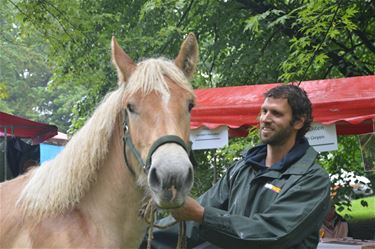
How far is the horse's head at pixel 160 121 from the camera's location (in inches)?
82.8

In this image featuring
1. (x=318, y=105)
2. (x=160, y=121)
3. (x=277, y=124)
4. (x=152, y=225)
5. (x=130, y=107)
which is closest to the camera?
(x=160, y=121)

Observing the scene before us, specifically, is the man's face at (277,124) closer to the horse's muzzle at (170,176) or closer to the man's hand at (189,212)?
the man's hand at (189,212)

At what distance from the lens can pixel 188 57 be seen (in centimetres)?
270

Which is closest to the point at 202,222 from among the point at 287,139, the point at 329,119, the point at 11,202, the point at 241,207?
the point at 241,207

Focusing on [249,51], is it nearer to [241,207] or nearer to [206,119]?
[206,119]

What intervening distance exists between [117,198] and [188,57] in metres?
0.82

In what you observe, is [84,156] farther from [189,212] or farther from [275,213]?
[275,213]

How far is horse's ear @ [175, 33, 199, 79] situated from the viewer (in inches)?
105

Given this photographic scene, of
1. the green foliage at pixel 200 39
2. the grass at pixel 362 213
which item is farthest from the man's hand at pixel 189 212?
the grass at pixel 362 213

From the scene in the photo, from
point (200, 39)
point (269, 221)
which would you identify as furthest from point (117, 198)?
point (200, 39)

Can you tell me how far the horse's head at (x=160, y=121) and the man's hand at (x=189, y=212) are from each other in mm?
227

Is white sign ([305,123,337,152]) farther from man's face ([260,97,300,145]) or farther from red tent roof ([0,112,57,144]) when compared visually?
red tent roof ([0,112,57,144])

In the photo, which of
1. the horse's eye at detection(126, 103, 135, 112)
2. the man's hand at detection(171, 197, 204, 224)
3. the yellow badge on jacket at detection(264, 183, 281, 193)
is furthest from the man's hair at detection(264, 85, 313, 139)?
the horse's eye at detection(126, 103, 135, 112)

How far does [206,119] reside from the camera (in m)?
5.81
